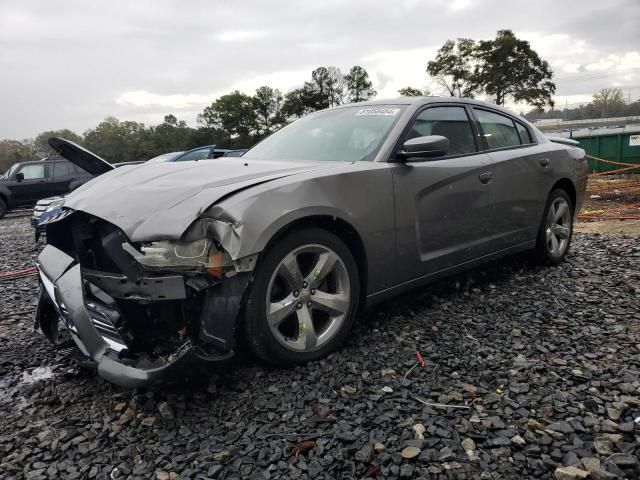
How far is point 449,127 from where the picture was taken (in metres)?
3.50

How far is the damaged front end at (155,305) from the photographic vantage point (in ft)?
6.76

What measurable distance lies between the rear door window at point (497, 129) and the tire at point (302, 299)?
1870 millimetres

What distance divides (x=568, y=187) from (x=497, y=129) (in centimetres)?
117

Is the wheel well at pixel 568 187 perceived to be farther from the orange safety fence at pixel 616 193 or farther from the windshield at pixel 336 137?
the orange safety fence at pixel 616 193

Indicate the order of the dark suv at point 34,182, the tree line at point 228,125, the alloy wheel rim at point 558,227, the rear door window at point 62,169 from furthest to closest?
the tree line at point 228,125
the rear door window at point 62,169
the dark suv at point 34,182
the alloy wheel rim at point 558,227

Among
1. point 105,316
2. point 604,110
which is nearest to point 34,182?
point 105,316

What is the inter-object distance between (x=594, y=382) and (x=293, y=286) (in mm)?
1535

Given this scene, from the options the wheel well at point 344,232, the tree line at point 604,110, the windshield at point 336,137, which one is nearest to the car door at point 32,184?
the windshield at point 336,137

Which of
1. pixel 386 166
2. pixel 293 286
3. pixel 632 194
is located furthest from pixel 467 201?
pixel 632 194

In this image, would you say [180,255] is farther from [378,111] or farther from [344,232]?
[378,111]

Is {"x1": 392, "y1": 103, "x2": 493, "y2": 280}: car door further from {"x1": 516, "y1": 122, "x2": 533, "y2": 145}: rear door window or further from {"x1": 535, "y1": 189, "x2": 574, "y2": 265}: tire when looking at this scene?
Answer: {"x1": 535, "y1": 189, "x2": 574, "y2": 265}: tire

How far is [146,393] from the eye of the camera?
2.38m

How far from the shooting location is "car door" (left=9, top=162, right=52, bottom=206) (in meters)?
14.4

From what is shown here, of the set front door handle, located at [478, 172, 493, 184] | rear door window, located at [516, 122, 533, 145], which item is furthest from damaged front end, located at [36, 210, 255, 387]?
rear door window, located at [516, 122, 533, 145]
